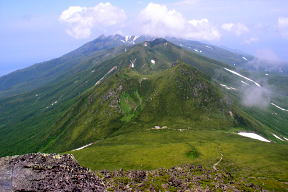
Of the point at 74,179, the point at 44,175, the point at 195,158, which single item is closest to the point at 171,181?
the point at 74,179

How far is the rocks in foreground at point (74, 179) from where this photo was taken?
54.9 meters

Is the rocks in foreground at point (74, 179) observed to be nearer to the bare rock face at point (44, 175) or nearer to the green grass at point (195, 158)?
the bare rock face at point (44, 175)

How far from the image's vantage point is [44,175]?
58312 millimetres

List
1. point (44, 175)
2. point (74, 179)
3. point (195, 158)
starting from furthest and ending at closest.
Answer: point (195, 158)
point (74, 179)
point (44, 175)

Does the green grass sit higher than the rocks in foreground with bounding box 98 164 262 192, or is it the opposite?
the rocks in foreground with bounding box 98 164 262 192

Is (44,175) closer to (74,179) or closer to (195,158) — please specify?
(74,179)

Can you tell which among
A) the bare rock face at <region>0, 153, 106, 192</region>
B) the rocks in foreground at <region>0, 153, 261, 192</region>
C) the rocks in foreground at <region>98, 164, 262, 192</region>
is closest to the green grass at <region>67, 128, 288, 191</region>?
the rocks in foreground at <region>98, 164, 262, 192</region>

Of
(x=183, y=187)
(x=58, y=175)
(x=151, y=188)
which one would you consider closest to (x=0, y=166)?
(x=58, y=175)

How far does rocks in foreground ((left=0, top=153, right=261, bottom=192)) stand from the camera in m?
54.9

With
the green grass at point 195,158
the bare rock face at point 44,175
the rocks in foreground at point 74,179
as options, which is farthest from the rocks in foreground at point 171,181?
the green grass at point 195,158

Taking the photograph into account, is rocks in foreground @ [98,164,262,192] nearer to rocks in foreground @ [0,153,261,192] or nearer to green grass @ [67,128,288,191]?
rocks in foreground @ [0,153,261,192]

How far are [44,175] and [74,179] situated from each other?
5.85 meters

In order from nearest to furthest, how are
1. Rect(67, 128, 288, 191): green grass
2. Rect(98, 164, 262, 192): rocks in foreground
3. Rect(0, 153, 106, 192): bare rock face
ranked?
Rect(0, 153, 106, 192): bare rock face → Rect(98, 164, 262, 192): rocks in foreground → Rect(67, 128, 288, 191): green grass

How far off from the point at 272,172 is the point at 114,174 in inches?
3537
